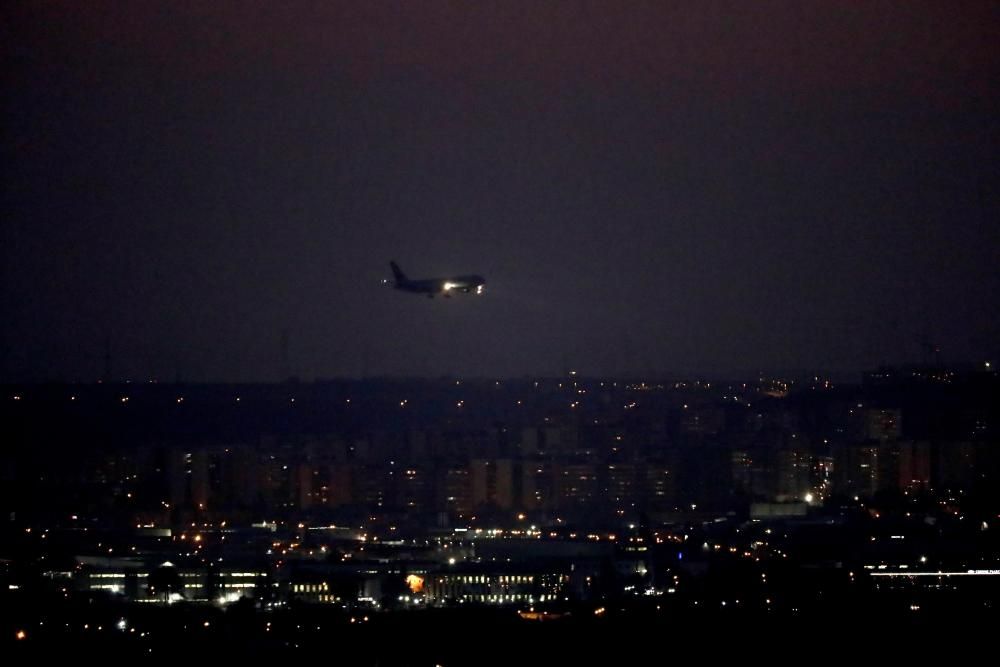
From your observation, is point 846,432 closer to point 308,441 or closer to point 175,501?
point 308,441

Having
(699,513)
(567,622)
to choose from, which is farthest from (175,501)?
(567,622)

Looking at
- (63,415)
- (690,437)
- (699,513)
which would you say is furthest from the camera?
(690,437)

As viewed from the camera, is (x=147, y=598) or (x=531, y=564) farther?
(x=531, y=564)

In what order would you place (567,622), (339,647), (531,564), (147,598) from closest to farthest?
(339,647) < (567,622) < (147,598) < (531,564)

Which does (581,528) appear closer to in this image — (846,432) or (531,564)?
(531,564)

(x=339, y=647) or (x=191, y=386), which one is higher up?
(x=191, y=386)

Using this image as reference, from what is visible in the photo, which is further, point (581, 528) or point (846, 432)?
point (846, 432)

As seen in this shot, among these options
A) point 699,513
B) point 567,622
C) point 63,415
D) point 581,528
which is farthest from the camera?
point 63,415

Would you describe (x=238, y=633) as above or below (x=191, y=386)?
below

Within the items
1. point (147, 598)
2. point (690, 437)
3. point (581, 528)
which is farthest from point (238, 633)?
point (690, 437)
